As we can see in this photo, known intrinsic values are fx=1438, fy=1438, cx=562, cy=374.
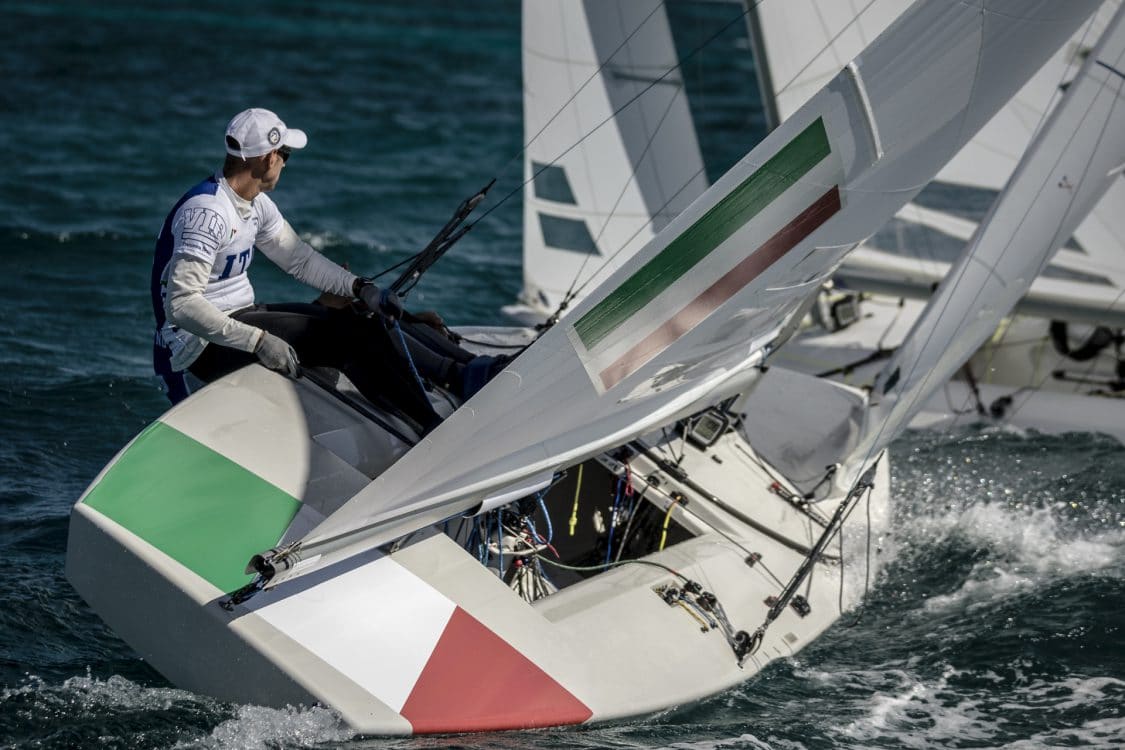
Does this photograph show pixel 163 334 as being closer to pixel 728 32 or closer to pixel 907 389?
pixel 907 389

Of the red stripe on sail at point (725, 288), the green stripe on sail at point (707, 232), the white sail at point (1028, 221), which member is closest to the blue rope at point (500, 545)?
the red stripe on sail at point (725, 288)

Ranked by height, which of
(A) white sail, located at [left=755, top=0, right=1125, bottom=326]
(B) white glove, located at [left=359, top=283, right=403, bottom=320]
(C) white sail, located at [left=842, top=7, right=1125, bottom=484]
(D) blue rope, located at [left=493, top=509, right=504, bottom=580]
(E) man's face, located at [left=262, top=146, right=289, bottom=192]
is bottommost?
(D) blue rope, located at [left=493, top=509, right=504, bottom=580]

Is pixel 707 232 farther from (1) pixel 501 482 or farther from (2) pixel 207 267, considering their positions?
(2) pixel 207 267

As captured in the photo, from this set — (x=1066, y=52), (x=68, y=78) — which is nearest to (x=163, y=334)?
(x=1066, y=52)

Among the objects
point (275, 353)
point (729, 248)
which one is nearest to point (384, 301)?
point (275, 353)

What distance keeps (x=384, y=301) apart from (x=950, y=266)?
3.54 meters

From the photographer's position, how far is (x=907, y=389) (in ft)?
16.5

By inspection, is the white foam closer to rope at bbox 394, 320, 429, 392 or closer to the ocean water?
the ocean water

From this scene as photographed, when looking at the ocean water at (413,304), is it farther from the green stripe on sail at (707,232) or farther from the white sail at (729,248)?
the green stripe on sail at (707,232)

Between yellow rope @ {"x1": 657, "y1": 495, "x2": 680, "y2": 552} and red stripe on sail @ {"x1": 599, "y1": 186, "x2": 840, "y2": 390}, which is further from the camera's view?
yellow rope @ {"x1": 657, "y1": 495, "x2": 680, "y2": 552}

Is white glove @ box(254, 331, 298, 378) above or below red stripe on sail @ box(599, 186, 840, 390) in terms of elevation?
below

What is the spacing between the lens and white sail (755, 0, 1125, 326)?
694cm

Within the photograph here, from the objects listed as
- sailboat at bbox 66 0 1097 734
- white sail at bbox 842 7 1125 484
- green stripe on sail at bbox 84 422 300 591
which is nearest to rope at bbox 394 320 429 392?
sailboat at bbox 66 0 1097 734

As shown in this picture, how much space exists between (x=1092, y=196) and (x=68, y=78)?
10.1m
